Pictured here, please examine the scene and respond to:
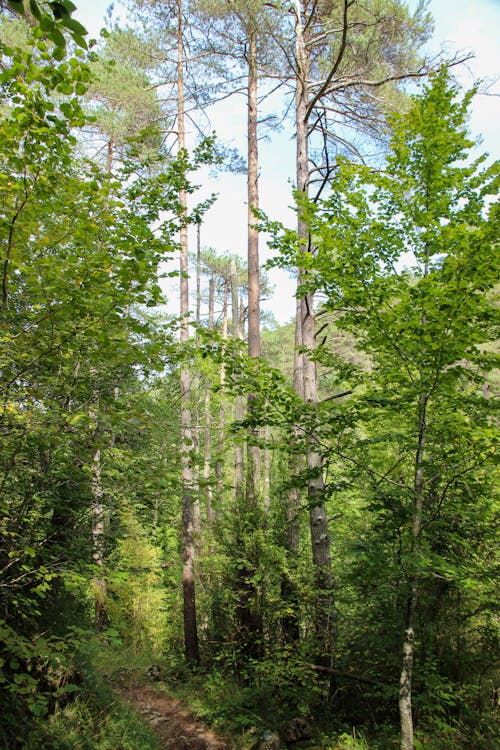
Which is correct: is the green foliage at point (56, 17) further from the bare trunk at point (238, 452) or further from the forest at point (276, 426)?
the bare trunk at point (238, 452)

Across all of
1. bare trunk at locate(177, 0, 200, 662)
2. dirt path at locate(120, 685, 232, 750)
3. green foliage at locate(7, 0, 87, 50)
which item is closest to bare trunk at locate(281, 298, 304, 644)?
dirt path at locate(120, 685, 232, 750)

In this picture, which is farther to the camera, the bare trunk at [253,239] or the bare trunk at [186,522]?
the bare trunk at [186,522]

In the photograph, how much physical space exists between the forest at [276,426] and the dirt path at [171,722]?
44 mm

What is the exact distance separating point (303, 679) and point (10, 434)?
464 cm

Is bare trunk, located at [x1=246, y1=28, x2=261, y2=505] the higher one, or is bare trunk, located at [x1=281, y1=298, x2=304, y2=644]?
bare trunk, located at [x1=246, y1=28, x2=261, y2=505]

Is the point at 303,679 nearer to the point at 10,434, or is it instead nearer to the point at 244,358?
the point at 244,358

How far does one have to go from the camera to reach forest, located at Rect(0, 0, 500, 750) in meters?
2.78

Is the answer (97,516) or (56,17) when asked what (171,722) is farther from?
(56,17)

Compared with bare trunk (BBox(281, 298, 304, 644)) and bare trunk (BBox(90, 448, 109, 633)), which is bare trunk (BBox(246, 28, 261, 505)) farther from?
bare trunk (BBox(90, 448, 109, 633))

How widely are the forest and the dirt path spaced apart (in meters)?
0.04

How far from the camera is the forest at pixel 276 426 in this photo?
278 cm

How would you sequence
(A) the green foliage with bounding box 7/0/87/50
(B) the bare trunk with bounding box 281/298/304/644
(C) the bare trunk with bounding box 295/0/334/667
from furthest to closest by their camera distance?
(B) the bare trunk with bounding box 281/298/304/644
(C) the bare trunk with bounding box 295/0/334/667
(A) the green foliage with bounding box 7/0/87/50

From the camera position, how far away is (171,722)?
6316 mm

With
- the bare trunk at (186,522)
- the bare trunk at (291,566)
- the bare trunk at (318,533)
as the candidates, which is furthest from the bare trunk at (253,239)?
the bare trunk at (318,533)
